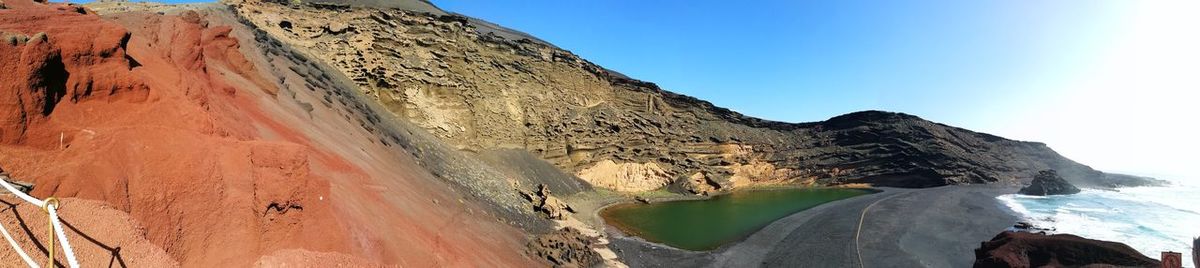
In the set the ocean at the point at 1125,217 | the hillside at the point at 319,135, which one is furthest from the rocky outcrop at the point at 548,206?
the ocean at the point at 1125,217

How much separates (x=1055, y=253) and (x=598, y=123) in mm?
33831

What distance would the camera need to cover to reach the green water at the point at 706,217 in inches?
1011

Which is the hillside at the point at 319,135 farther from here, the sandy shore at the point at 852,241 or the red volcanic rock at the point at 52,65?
the sandy shore at the point at 852,241

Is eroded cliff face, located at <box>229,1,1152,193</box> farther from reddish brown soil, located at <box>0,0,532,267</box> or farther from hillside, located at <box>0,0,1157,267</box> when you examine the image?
reddish brown soil, located at <box>0,0,532,267</box>

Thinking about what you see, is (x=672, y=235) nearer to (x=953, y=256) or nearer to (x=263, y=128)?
(x=953, y=256)

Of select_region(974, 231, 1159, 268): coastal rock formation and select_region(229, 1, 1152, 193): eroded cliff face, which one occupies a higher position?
select_region(229, 1, 1152, 193): eroded cliff face

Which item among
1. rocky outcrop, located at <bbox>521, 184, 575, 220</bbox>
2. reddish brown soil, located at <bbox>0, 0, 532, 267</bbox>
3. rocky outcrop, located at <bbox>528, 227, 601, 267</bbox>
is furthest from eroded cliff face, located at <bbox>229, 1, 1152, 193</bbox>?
reddish brown soil, located at <bbox>0, 0, 532, 267</bbox>

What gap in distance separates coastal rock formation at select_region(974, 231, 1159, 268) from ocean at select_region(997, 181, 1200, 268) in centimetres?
1216

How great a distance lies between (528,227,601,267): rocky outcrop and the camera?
16.1 metres

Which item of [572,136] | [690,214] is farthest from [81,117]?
[572,136]

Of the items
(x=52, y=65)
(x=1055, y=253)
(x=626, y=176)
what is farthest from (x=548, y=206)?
(x=52, y=65)

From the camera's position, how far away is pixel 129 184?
4.62 meters

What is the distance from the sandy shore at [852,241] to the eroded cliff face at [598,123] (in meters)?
14.6

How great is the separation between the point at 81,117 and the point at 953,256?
25.9 meters
